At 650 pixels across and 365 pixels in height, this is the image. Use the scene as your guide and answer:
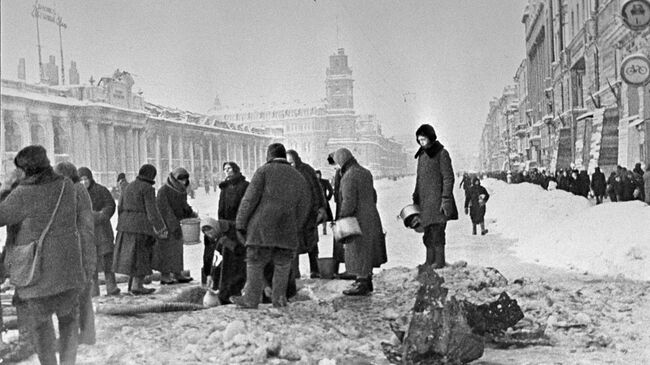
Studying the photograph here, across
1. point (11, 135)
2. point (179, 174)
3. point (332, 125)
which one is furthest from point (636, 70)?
point (11, 135)

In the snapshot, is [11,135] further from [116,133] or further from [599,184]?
[599,184]

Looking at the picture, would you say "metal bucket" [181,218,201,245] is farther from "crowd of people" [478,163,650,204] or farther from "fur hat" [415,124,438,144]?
"crowd of people" [478,163,650,204]

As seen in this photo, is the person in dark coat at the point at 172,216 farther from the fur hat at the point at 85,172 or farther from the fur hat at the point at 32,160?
the fur hat at the point at 32,160

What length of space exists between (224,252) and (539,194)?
8.47 metres

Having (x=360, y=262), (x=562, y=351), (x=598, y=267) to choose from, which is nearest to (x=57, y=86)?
(x=360, y=262)

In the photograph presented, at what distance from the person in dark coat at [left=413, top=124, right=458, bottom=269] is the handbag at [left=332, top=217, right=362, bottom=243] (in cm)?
88

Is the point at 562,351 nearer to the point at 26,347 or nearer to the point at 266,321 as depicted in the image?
the point at 266,321

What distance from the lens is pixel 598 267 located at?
8.20 meters

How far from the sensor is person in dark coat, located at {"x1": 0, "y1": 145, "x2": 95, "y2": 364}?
12.6ft

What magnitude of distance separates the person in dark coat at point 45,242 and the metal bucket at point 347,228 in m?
2.87

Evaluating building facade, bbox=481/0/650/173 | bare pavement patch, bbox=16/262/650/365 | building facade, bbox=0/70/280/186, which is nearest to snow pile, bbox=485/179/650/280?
bare pavement patch, bbox=16/262/650/365

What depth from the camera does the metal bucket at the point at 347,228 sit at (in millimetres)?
6430

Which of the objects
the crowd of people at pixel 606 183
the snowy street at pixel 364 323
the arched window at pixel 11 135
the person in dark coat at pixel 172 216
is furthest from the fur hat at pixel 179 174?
the crowd of people at pixel 606 183

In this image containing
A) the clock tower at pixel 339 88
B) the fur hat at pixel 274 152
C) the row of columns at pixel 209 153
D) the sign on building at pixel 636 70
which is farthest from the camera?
the sign on building at pixel 636 70
